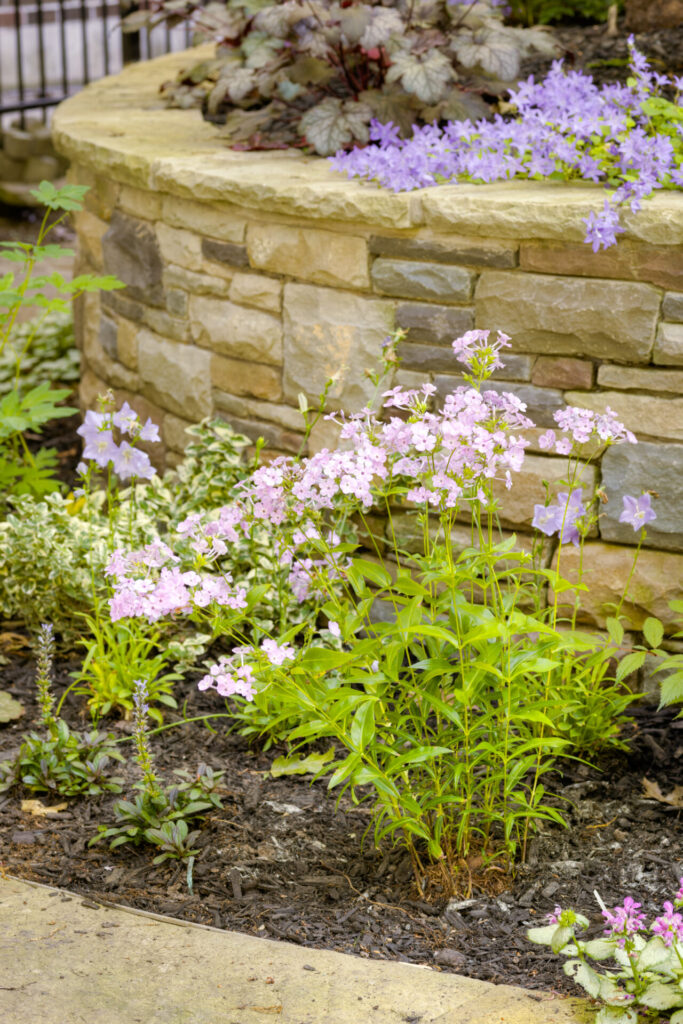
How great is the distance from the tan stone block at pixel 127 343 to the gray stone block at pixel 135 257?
11 cm

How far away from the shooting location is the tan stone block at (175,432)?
3.72m

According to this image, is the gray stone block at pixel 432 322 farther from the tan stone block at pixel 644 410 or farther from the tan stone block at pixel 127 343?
the tan stone block at pixel 127 343

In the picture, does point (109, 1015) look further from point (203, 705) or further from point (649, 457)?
point (649, 457)

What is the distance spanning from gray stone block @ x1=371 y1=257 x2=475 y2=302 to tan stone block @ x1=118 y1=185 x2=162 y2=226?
0.97 m

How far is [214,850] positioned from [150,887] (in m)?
0.17

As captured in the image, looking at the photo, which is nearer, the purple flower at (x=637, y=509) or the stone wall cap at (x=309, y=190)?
the purple flower at (x=637, y=509)

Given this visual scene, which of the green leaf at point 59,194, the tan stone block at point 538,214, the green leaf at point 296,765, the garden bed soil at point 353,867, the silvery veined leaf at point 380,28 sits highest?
the silvery veined leaf at point 380,28

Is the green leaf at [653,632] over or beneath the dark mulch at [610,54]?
beneath

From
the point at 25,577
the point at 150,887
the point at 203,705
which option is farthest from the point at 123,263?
the point at 150,887

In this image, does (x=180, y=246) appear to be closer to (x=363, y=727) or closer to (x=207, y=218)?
(x=207, y=218)

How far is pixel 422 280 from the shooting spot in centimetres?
294

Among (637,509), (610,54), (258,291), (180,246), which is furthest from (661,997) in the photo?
(610,54)

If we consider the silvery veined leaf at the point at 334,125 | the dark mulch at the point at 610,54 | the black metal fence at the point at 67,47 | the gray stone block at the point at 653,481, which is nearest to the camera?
the gray stone block at the point at 653,481

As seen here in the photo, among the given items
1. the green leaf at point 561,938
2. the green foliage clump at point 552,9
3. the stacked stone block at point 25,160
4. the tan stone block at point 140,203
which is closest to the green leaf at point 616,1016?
the green leaf at point 561,938
